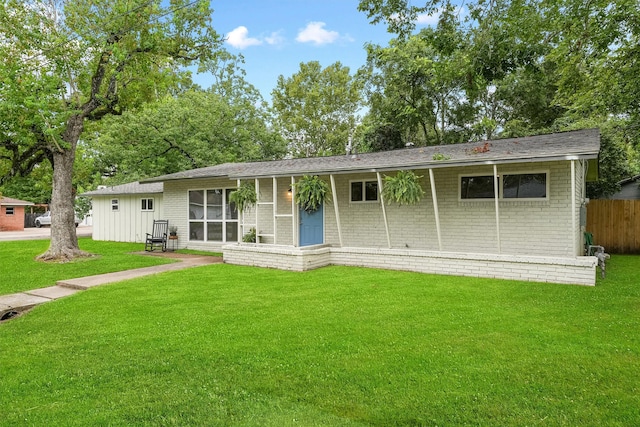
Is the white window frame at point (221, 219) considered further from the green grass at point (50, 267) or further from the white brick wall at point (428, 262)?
the white brick wall at point (428, 262)

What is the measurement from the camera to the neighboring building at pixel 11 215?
1032 inches

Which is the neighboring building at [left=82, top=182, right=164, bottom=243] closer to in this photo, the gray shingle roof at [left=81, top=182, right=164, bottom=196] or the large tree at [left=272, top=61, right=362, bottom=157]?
the gray shingle roof at [left=81, top=182, right=164, bottom=196]

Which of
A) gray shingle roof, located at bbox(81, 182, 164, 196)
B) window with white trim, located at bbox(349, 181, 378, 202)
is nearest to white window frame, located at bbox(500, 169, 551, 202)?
window with white trim, located at bbox(349, 181, 378, 202)

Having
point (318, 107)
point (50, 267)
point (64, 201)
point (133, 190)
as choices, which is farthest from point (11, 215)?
point (318, 107)

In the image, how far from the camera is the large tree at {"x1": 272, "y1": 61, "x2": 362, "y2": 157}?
103 ft

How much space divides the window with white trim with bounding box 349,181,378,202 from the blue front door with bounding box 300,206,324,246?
110 cm

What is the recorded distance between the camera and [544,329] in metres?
4.56

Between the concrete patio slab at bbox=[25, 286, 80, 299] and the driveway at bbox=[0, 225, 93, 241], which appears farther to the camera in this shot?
the driveway at bbox=[0, 225, 93, 241]

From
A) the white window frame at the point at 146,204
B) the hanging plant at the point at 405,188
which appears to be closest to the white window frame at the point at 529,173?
the hanging plant at the point at 405,188

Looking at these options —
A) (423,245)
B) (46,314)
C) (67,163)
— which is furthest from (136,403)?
(67,163)

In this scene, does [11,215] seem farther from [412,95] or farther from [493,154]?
[493,154]

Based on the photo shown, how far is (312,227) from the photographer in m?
11.4

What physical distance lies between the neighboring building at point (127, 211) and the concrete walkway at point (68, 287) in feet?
18.8

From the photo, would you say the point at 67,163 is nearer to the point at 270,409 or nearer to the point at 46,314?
the point at 46,314
